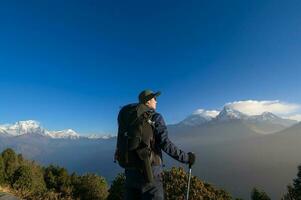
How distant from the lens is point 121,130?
8.11 meters

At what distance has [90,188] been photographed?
6388 cm

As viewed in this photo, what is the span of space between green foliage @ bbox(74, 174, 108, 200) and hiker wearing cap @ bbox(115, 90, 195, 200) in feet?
182

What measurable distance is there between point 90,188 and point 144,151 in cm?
5846

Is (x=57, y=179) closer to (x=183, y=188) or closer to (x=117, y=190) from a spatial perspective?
(x=117, y=190)

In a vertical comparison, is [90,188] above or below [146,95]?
below

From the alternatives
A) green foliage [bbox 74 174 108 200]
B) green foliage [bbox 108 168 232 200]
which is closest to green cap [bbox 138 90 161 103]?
green foliage [bbox 108 168 232 200]

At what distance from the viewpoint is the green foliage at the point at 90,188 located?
6269cm

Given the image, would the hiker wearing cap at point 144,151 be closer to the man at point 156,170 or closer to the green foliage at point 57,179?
the man at point 156,170

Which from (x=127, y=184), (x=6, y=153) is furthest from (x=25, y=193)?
(x=6, y=153)

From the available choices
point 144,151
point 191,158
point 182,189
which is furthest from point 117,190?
point 144,151

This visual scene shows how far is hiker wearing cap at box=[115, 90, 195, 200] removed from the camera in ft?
24.8

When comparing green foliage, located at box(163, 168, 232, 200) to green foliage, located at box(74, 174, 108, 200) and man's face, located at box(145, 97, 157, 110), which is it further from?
man's face, located at box(145, 97, 157, 110)

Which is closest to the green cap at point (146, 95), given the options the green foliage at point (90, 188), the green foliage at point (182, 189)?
the green foliage at point (182, 189)

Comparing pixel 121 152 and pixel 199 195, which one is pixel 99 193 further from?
pixel 121 152
